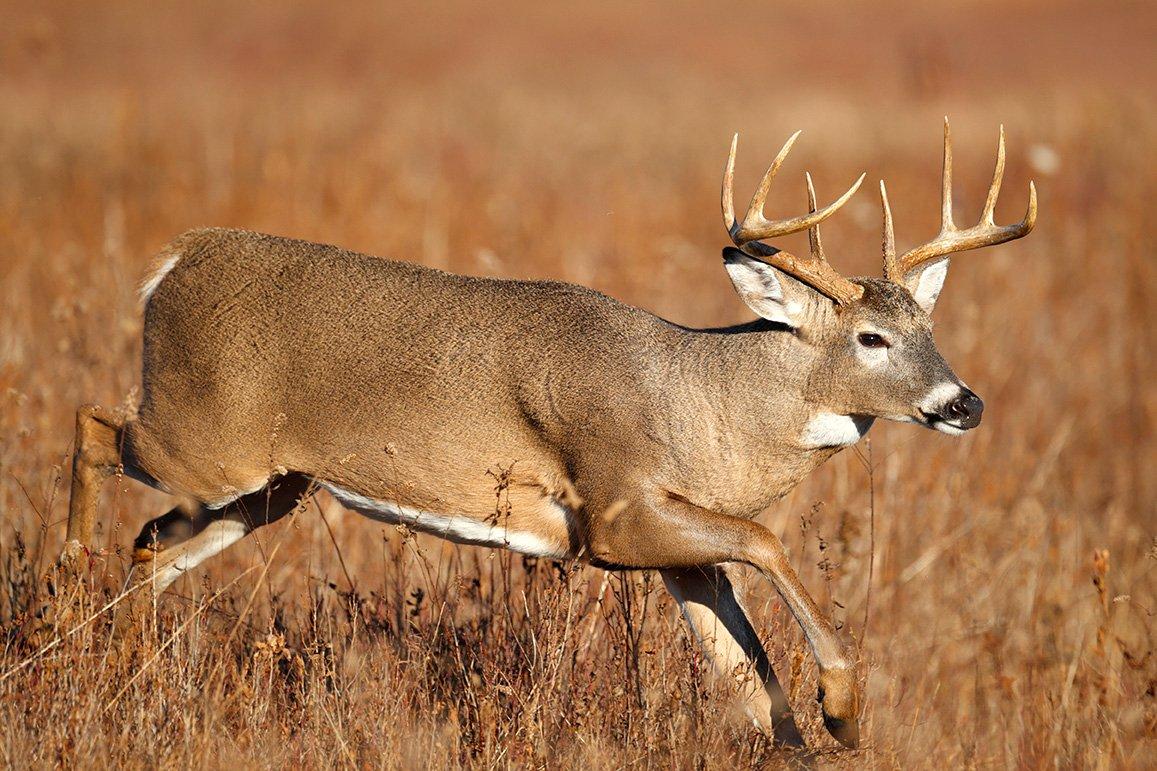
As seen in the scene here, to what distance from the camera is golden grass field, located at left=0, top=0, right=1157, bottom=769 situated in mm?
4746

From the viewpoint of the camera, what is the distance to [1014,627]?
732cm

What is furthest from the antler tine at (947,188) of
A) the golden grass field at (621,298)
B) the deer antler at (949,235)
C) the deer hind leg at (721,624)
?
the deer hind leg at (721,624)

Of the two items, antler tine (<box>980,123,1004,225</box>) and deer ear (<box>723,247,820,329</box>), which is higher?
antler tine (<box>980,123,1004,225</box>)

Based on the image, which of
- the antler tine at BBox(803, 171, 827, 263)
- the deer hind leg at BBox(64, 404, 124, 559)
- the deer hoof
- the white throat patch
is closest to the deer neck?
the white throat patch

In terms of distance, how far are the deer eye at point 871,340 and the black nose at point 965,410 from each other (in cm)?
32

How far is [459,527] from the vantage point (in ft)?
16.8

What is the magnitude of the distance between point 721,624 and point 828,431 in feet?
2.67

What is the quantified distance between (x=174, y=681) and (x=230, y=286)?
4.87 ft

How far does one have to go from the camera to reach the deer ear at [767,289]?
4.98 m

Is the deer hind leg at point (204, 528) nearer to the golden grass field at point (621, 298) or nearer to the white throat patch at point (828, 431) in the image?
the golden grass field at point (621, 298)

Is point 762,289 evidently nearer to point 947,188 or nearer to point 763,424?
point 763,424

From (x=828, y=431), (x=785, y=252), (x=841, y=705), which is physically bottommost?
(x=841, y=705)

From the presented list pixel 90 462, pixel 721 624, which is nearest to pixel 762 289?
pixel 721 624

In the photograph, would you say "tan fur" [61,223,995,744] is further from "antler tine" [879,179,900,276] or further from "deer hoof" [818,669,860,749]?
"deer hoof" [818,669,860,749]
